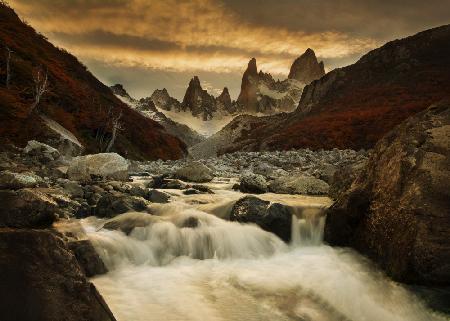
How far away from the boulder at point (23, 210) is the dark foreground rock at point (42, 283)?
3930 mm

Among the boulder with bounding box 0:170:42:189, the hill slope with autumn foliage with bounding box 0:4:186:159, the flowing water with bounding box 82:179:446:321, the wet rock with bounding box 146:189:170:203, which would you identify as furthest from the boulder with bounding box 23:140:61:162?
the flowing water with bounding box 82:179:446:321

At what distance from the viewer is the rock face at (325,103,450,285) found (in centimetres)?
611

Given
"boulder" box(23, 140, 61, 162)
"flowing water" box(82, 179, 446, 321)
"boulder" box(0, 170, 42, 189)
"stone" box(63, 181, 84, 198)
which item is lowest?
"flowing water" box(82, 179, 446, 321)

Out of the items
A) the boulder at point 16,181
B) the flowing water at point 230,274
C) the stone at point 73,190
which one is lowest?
the flowing water at point 230,274

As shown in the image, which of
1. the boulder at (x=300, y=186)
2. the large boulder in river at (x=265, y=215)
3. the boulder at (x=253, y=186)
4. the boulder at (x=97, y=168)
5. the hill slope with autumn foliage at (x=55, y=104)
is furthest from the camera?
the hill slope with autumn foliage at (x=55, y=104)

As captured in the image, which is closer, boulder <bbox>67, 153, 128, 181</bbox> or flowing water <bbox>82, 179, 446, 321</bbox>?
flowing water <bbox>82, 179, 446, 321</bbox>

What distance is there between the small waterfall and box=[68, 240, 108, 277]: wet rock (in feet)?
15.4

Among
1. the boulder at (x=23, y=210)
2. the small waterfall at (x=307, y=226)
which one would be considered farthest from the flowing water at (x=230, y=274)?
the boulder at (x=23, y=210)

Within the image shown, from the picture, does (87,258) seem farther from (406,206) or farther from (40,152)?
(40,152)

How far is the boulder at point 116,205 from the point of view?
32.8ft

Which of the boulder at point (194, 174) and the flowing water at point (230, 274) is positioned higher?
the boulder at point (194, 174)

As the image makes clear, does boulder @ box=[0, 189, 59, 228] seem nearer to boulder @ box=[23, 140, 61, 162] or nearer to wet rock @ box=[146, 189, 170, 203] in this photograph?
wet rock @ box=[146, 189, 170, 203]

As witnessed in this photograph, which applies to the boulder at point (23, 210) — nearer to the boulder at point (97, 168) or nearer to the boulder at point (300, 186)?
the boulder at point (97, 168)

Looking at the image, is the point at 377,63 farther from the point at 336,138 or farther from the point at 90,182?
the point at 90,182
